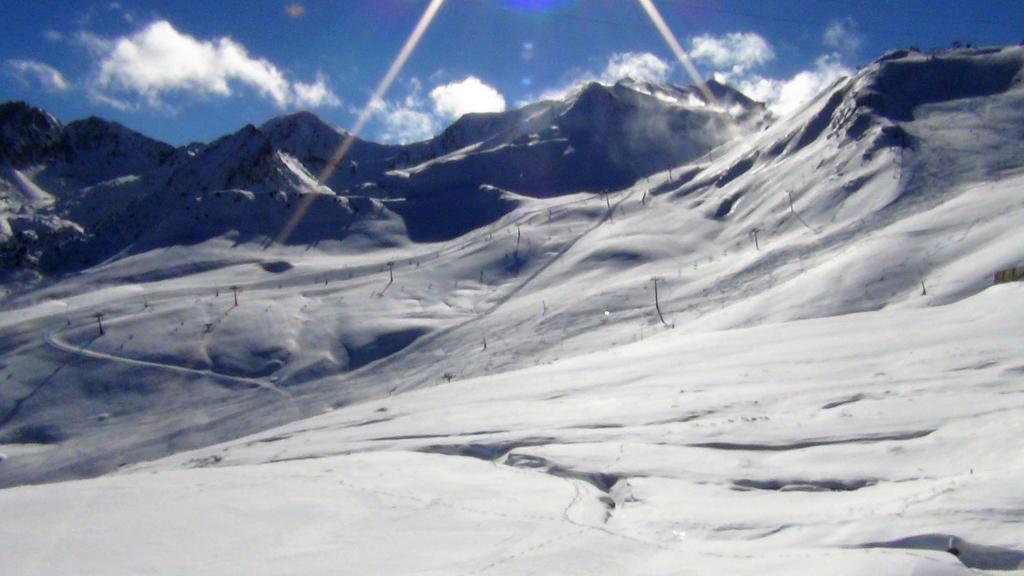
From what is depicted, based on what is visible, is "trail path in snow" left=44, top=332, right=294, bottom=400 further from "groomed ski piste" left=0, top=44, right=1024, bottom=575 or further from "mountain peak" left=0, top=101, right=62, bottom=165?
"mountain peak" left=0, top=101, right=62, bottom=165

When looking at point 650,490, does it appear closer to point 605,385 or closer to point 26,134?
point 605,385

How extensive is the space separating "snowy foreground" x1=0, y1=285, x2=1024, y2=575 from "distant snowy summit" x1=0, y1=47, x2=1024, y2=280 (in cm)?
4396

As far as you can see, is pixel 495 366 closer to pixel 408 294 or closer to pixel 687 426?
pixel 408 294

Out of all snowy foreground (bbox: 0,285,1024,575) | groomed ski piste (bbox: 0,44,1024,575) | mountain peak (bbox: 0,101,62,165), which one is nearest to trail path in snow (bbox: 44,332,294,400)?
groomed ski piste (bbox: 0,44,1024,575)

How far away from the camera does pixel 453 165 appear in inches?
3730

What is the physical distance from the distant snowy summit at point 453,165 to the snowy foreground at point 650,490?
44.0 m

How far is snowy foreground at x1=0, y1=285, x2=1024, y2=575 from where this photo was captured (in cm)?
600

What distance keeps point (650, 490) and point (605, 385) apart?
8.30 m

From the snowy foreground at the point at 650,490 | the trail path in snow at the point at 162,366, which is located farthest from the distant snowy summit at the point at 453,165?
the snowy foreground at the point at 650,490

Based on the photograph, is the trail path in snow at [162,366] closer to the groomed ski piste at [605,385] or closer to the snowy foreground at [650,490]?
the groomed ski piste at [605,385]

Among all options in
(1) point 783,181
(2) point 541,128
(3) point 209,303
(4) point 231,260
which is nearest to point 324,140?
(2) point 541,128

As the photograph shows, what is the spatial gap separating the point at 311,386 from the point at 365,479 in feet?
107

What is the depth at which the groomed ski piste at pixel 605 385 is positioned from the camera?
21.5 ft

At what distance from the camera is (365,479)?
9734mm
